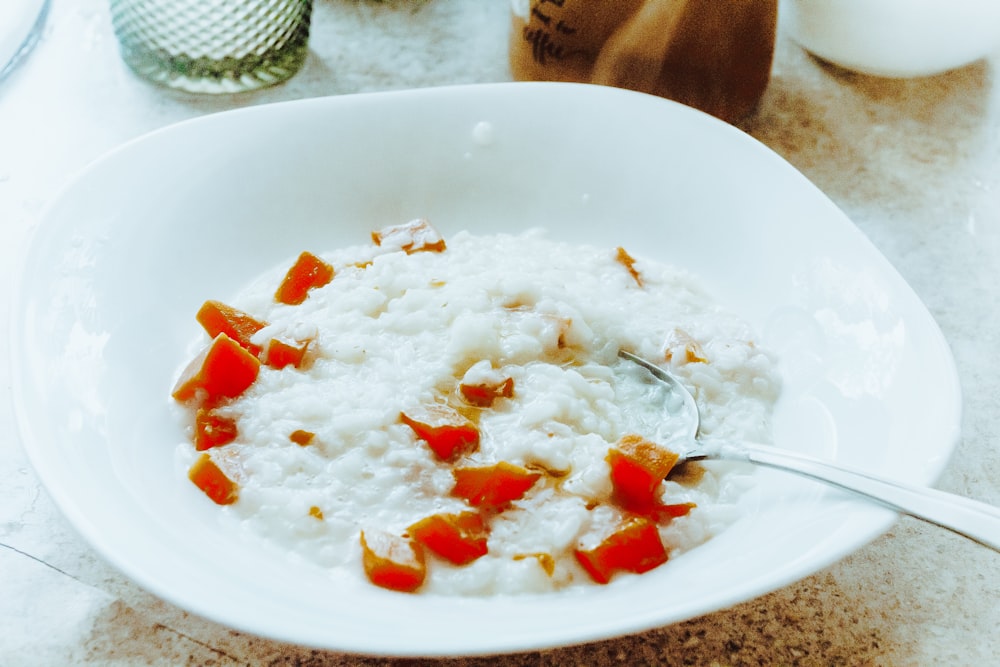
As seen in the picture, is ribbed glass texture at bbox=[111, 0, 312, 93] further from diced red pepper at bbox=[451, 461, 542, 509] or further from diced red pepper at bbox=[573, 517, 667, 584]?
diced red pepper at bbox=[573, 517, 667, 584]

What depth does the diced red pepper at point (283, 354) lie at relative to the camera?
4.55ft

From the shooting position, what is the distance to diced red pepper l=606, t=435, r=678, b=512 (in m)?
1.20

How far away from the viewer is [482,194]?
1852mm

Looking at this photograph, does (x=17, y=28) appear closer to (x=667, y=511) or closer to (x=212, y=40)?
(x=212, y=40)

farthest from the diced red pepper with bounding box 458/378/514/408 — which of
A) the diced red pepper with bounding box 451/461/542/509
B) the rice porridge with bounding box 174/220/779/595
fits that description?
the diced red pepper with bounding box 451/461/542/509

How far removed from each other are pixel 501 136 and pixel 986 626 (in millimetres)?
1154

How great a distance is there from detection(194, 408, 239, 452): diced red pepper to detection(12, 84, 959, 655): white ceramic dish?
0.04 meters

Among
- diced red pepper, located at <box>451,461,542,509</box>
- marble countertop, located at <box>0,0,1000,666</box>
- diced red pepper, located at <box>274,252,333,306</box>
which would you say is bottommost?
marble countertop, located at <box>0,0,1000,666</box>

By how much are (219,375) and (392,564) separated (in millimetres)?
421

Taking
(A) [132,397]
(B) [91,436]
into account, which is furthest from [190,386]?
(B) [91,436]

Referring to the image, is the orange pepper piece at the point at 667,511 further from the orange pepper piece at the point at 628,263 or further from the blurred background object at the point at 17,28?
the blurred background object at the point at 17,28

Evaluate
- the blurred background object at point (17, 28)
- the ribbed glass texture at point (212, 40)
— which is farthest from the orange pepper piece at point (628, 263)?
the blurred background object at point (17, 28)

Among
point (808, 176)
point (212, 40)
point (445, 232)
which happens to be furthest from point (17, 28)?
point (808, 176)

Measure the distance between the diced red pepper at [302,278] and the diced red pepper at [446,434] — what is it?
0.40m
